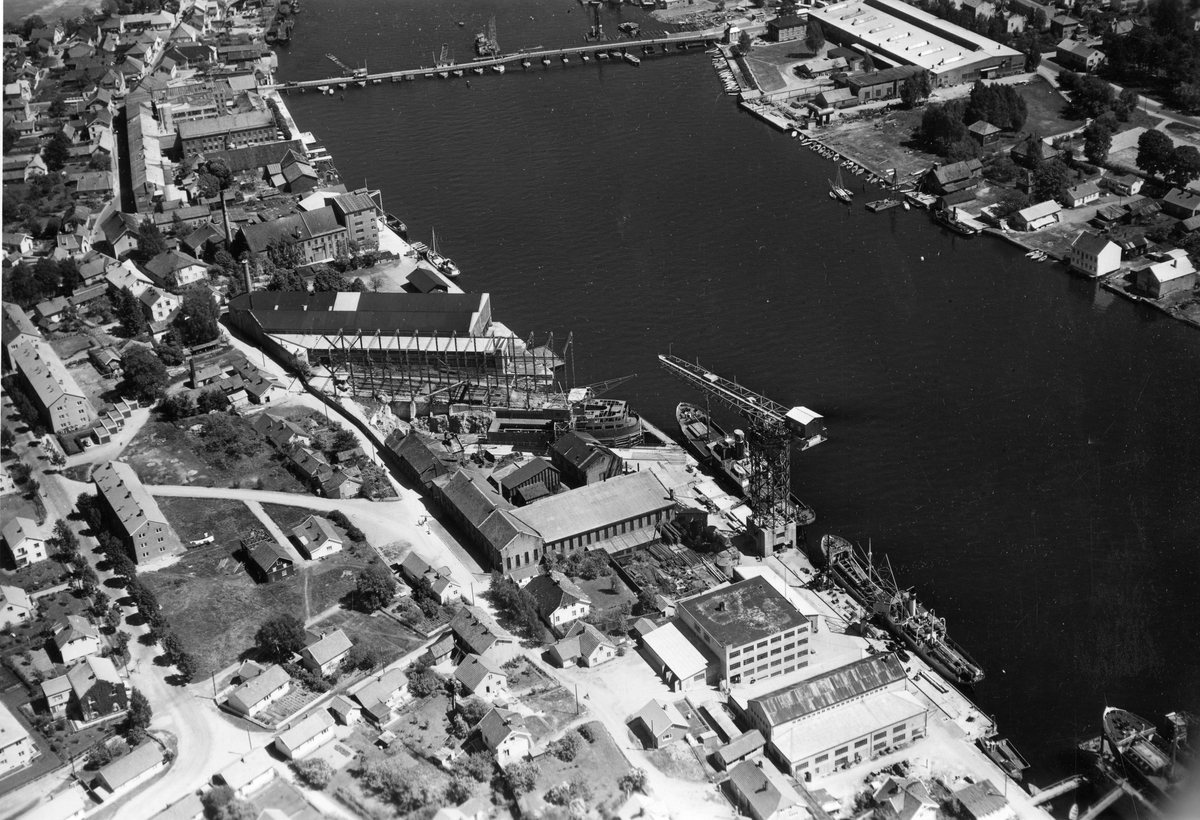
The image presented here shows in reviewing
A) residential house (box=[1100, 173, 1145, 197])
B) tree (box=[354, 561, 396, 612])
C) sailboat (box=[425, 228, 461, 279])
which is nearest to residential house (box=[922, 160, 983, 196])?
residential house (box=[1100, 173, 1145, 197])

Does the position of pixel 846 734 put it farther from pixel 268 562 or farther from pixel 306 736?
pixel 268 562

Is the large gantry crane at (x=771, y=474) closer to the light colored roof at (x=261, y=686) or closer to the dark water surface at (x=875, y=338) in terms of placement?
the dark water surface at (x=875, y=338)

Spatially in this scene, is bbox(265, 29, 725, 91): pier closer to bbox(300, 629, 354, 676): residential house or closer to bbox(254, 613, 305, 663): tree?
bbox(254, 613, 305, 663): tree

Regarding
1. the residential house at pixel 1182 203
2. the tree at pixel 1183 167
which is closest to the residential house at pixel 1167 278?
the residential house at pixel 1182 203

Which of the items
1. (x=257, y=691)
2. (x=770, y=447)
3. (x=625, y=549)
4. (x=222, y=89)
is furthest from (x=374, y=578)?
(x=222, y=89)

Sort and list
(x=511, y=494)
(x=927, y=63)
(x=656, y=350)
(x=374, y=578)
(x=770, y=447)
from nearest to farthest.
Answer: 1. (x=374, y=578)
2. (x=770, y=447)
3. (x=511, y=494)
4. (x=656, y=350)
5. (x=927, y=63)

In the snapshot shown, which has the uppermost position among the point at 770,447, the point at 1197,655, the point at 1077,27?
the point at 1077,27

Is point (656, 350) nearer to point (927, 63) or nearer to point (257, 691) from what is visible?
point (257, 691)

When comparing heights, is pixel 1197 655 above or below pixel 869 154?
below

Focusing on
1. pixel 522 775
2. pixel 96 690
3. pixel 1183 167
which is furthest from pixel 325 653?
pixel 1183 167
